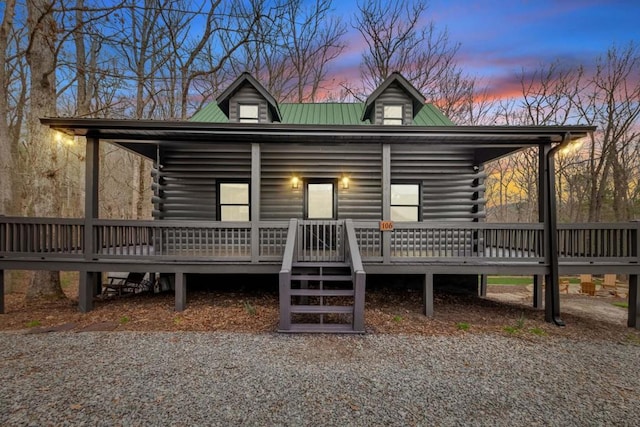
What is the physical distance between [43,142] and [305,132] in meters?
7.49

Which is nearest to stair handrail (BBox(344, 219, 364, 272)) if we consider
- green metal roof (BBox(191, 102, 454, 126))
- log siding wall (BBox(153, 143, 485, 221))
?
log siding wall (BBox(153, 143, 485, 221))

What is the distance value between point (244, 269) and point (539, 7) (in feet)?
72.0

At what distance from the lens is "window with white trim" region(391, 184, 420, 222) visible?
9.92m

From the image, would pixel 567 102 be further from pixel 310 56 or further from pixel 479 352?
pixel 479 352

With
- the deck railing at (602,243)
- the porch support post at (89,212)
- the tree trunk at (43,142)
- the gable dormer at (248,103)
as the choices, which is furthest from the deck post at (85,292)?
the deck railing at (602,243)

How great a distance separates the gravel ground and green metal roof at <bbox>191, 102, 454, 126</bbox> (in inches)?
287

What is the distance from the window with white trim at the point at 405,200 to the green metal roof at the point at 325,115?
2315mm

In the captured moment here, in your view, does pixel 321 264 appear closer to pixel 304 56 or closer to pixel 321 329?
pixel 321 329

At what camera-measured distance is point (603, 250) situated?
6957mm

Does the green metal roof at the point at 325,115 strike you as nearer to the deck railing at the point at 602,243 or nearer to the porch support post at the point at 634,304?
the deck railing at the point at 602,243

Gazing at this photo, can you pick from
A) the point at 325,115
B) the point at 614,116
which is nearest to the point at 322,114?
the point at 325,115

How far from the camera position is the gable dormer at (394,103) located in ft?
31.3

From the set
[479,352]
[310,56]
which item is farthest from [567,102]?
[479,352]

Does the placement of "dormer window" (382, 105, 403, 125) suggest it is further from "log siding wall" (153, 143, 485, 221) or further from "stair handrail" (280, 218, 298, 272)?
"stair handrail" (280, 218, 298, 272)
